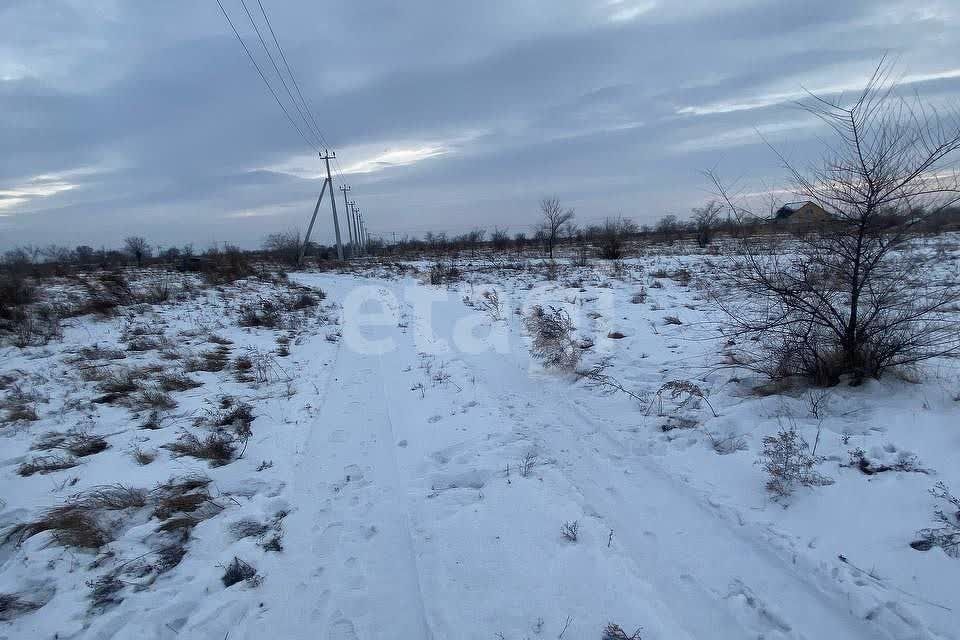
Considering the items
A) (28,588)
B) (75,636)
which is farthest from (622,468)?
(28,588)

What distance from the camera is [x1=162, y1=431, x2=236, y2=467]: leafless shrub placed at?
14.5 ft

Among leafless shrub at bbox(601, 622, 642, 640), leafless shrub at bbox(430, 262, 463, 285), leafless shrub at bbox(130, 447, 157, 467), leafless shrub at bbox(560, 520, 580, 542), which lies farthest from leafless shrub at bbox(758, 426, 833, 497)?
leafless shrub at bbox(430, 262, 463, 285)

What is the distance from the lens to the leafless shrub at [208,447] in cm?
441

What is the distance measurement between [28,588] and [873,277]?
24.4ft

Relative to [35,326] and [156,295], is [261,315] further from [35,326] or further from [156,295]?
[156,295]

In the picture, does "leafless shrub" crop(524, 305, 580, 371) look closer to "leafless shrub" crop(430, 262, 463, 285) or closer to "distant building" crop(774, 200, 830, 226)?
"distant building" crop(774, 200, 830, 226)

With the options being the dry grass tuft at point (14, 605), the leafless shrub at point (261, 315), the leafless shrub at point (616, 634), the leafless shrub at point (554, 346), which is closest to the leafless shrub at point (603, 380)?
the leafless shrub at point (554, 346)

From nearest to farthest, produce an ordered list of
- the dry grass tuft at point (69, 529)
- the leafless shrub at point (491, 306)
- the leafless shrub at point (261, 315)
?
the dry grass tuft at point (69, 529)
the leafless shrub at point (491, 306)
the leafless shrub at point (261, 315)

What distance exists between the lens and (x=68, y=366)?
24.5 ft

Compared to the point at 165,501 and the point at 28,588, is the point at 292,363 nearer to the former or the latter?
the point at 165,501

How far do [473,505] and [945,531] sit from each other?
2.92 m

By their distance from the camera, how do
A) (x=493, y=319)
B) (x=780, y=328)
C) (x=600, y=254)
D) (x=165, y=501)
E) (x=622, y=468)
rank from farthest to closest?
(x=600, y=254), (x=493, y=319), (x=780, y=328), (x=622, y=468), (x=165, y=501)

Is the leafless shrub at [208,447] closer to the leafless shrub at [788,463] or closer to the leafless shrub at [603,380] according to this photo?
the leafless shrub at [603,380]

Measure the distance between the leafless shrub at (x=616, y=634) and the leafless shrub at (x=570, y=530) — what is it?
0.68m
